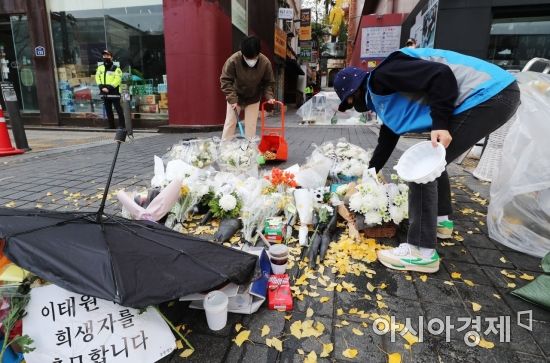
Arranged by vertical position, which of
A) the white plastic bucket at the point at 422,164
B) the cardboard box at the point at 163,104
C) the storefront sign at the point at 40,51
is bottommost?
the white plastic bucket at the point at 422,164

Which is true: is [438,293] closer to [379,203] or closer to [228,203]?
[379,203]

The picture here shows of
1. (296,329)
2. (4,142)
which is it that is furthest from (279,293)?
(4,142)

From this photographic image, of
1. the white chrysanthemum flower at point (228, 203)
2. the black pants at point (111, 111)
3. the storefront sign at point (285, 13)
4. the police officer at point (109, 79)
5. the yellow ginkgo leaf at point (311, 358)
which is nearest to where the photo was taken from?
the yellow ginkgo leaf at point (311, 358)

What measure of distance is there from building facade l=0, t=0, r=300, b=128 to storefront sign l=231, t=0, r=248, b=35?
3cm

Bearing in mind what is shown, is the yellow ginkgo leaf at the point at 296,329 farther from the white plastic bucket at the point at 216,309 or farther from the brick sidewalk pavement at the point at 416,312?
the white plastic bucket at the point at 216,309

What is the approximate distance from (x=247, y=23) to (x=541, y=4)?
8693mm

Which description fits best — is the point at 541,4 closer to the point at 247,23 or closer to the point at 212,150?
the point at 212,150

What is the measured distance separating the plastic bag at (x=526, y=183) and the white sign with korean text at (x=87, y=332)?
260 centimetres

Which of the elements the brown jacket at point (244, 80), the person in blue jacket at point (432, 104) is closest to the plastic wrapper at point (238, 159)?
the brown jacket at point (244, 80)

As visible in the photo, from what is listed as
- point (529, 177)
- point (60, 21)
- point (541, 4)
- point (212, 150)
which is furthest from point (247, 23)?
point (529, 177)

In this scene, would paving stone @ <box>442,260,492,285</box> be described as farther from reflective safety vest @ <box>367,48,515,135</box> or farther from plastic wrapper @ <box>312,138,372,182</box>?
plastic wrapper @ <box>312,138,372,182</box>

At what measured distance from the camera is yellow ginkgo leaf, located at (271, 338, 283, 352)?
5.17ft

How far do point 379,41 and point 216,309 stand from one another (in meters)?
12.8

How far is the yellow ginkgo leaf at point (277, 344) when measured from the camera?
1577mm
